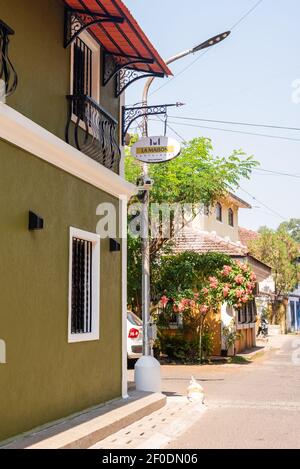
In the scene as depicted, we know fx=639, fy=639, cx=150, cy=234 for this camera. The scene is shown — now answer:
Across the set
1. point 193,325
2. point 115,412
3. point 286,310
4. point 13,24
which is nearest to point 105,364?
point 115,412

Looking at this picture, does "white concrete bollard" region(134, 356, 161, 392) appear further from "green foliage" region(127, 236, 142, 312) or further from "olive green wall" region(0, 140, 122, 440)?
"green foliage" region(127, 236, 142, 312)

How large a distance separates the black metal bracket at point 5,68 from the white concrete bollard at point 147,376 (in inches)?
232

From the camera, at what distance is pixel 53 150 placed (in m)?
8.29

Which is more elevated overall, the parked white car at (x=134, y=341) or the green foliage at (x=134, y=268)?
the green foliage at (x=134, y=268)

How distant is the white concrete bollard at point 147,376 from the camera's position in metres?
11.5

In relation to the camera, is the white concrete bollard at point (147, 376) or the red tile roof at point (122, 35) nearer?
the red tile roof at point (122, 35)

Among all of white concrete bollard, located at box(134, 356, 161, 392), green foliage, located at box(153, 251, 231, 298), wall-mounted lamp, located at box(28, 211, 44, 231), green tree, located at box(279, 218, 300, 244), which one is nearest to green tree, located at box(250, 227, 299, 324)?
green foliage, located at box(153, 251, 231, 298)

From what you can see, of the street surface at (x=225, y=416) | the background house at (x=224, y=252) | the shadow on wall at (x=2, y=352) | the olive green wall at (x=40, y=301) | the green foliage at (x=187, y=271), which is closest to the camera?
the shadow on wall at (x=2, y=352)

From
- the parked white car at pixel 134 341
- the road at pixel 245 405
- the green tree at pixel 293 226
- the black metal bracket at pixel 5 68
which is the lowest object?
the road at pixel 245 405

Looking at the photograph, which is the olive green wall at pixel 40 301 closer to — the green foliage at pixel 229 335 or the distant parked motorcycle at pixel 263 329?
the green foliage at pixel 229 335

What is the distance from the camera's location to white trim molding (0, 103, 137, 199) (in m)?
7.13

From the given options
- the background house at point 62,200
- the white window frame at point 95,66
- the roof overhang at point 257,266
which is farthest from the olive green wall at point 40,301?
the roof overhang at point 257,266

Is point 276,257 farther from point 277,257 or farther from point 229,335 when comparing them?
point 229,335

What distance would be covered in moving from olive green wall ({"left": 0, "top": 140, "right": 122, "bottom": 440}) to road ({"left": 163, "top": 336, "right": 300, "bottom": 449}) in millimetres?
1677
